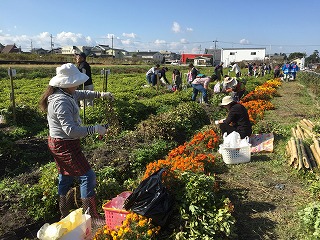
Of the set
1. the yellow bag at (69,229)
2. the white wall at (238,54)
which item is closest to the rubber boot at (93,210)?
the yellow bag at (69,229)

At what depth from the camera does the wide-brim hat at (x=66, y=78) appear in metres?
3.45

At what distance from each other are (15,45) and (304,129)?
9927 cm

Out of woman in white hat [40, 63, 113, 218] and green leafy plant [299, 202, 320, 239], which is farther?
green leafy plant [299, 202, 320, 239]

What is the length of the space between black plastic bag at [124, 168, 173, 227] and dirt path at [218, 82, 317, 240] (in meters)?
1.05

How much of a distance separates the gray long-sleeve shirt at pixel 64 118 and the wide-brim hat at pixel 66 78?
97 mm

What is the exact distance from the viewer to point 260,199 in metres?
4.66

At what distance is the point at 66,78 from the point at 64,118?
1.49 ft

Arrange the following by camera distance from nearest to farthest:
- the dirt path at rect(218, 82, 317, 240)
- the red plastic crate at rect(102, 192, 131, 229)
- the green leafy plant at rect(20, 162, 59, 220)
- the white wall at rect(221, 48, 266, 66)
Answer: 1. the red plastic crate at rect(102, 192, 131, 229)
2. the dirt path at rect(218, 82, 317, 240)
3. the green leafy plant at rect(20, 162, 59, 220)
4. the white wall at rect(221, 48, 266, 66)

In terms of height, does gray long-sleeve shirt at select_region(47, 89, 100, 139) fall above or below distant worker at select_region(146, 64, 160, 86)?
below

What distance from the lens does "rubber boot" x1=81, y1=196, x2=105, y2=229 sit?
3.75m

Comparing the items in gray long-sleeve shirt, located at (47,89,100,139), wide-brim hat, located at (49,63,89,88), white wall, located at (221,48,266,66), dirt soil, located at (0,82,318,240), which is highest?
white wall, located at (221,48,266,66)

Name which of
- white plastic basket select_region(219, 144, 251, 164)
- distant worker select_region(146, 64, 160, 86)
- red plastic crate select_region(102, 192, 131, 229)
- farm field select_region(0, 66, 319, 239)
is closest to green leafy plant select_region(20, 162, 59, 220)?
farm field select_region(0, 66, 319, 239)

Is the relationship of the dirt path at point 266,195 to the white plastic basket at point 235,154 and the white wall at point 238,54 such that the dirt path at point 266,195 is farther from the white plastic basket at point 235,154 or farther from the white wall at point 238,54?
the white wall at point 238,54

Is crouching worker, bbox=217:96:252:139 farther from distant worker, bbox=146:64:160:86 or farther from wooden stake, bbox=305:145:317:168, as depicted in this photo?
distant worker, bbox=146:64:160:86
